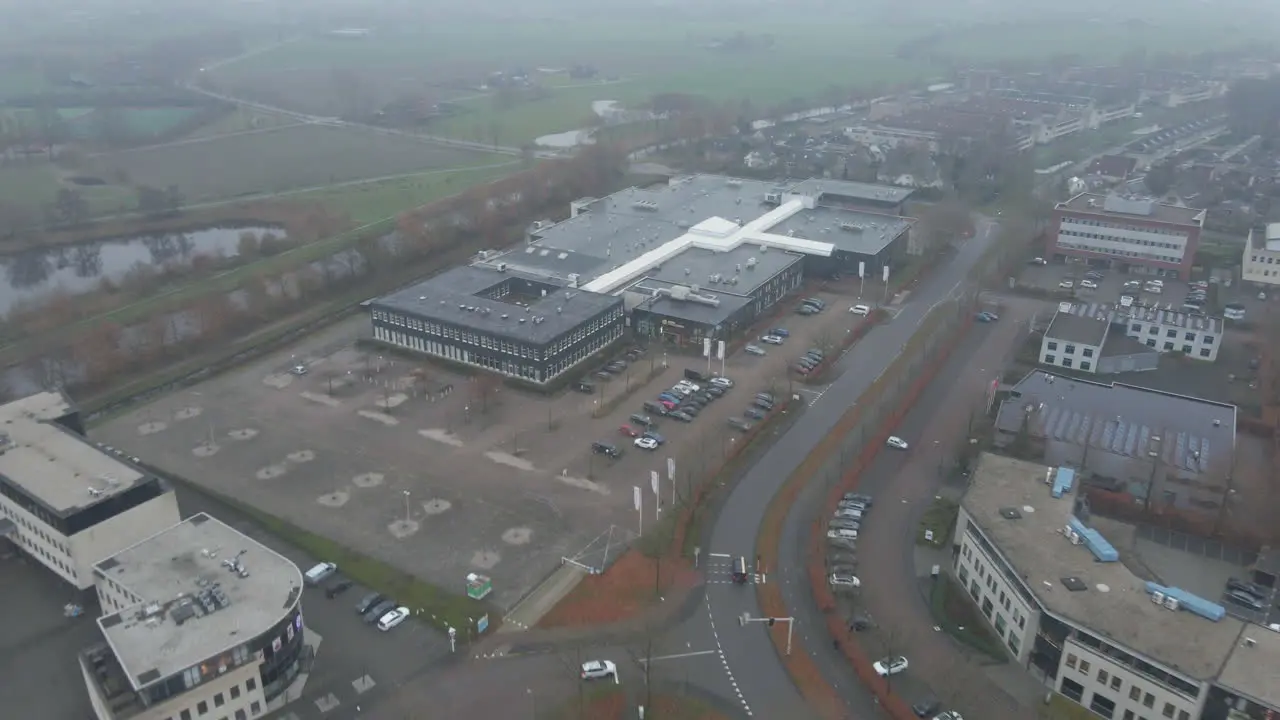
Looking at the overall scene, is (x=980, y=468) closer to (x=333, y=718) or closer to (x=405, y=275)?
(x=333, y=718)

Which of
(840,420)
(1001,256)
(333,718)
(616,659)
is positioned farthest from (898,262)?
(333,718)

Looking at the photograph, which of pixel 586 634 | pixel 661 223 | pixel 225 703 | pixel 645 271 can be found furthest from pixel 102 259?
pixel 586 634

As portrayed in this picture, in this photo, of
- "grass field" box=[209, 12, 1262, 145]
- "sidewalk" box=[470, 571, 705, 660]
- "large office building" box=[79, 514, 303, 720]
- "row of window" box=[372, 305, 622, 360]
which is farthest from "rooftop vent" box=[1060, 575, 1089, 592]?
"grass field" box=[209, 12, 1262, 145]

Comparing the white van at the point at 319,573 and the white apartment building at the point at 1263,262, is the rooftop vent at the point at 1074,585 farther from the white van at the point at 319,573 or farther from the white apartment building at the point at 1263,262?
the white apartment building at the point at 1263,262

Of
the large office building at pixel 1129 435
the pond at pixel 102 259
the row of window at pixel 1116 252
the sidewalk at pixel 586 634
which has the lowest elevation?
the pond at pixel 102 259

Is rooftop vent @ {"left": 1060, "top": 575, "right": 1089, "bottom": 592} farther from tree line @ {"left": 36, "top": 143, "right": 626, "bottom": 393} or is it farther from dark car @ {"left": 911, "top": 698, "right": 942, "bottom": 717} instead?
tree line @ {"left": 36, "top": 143, "right": 626, "bottom": 393}

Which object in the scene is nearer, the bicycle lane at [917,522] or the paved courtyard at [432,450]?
the bicycle lane at [917,522]

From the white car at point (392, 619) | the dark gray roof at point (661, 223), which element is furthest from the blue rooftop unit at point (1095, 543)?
the dark gray roof at point (661, 223)
